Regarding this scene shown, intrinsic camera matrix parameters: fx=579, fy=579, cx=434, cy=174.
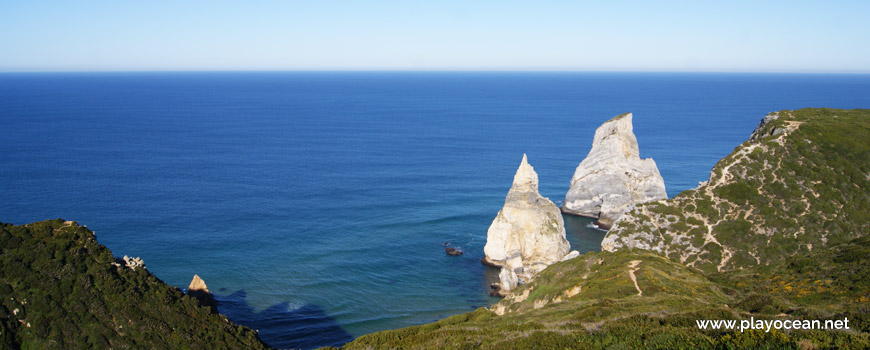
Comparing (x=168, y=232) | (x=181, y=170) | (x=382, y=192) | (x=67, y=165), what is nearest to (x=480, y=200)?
(x=382, y=192)

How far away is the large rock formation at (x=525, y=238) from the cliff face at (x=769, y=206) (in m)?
7.50

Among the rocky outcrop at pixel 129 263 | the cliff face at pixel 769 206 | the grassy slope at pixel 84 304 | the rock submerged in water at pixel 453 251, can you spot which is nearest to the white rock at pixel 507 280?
the cliff face at pixel 769 206

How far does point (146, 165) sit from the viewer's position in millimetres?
115375

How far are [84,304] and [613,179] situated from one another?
68597 mm

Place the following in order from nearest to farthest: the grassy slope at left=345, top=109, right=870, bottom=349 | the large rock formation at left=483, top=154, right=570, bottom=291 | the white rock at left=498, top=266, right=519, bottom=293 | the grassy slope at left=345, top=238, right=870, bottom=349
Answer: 1. the grassy slope at left=345, top=238, right=870, bottom=349
2. the grassy slope at left=345, top=109, right=870, bottom=349
3. the white rock at left=498, top=266, right=519, bottom=293
4. the large rock formation at left=483, top=154, right=570, bottom=291

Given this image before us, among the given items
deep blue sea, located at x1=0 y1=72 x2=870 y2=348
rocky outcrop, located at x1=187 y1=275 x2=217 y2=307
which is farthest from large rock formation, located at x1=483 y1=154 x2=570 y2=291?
rocky outcrop, located at x1=187 y1=275 x2=217 y2=307

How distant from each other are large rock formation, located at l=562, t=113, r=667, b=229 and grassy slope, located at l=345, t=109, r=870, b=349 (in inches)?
714

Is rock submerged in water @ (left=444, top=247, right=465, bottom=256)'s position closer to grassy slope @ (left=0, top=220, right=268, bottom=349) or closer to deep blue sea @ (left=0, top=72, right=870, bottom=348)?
deep blue sea @ (left=0, top=72, right=870, bottom=348)

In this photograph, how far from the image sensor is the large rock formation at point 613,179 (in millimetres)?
82688

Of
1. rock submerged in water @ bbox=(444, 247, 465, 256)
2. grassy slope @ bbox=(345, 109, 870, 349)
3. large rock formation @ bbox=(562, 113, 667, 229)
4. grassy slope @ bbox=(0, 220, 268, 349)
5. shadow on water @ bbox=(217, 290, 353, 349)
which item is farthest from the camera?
large rock formation @ bbox=(562, 113, 667, 229)

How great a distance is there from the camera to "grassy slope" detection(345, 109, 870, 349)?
26609 mm

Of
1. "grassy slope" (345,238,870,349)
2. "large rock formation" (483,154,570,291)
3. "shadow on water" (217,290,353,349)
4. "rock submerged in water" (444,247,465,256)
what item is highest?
"grassy slope" (345,238,870,349)

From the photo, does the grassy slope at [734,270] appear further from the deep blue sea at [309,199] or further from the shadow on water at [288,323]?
the deep blue sea at [309,199]

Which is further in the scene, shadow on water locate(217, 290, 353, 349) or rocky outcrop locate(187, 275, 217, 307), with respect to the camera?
shadow on water locate(217, 290, 353, 349)
